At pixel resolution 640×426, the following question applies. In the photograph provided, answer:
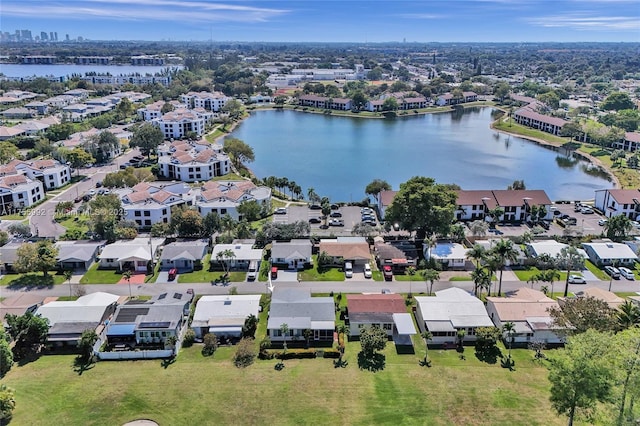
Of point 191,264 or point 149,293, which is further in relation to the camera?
point 191,264

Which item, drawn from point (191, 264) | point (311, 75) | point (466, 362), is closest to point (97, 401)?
point (191, 264)

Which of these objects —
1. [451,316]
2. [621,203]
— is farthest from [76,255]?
[621,203]

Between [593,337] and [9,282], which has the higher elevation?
[593,337]

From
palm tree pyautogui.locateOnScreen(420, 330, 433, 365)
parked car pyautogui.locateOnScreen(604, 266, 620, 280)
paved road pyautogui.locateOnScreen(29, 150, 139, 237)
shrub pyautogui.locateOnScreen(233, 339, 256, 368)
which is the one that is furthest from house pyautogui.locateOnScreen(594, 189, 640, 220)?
paved road pyautogui.locateOnScreen(29, 150, 139, 237)

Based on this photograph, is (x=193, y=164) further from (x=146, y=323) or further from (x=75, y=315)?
(x=146, y=323)

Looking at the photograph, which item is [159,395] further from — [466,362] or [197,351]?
[466,362]

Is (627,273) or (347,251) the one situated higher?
(347,251)

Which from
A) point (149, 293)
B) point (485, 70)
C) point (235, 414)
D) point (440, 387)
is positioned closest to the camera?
point (235, 414)

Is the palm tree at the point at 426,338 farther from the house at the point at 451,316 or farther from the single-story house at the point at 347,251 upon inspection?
the single-story house at the point at 347,251
